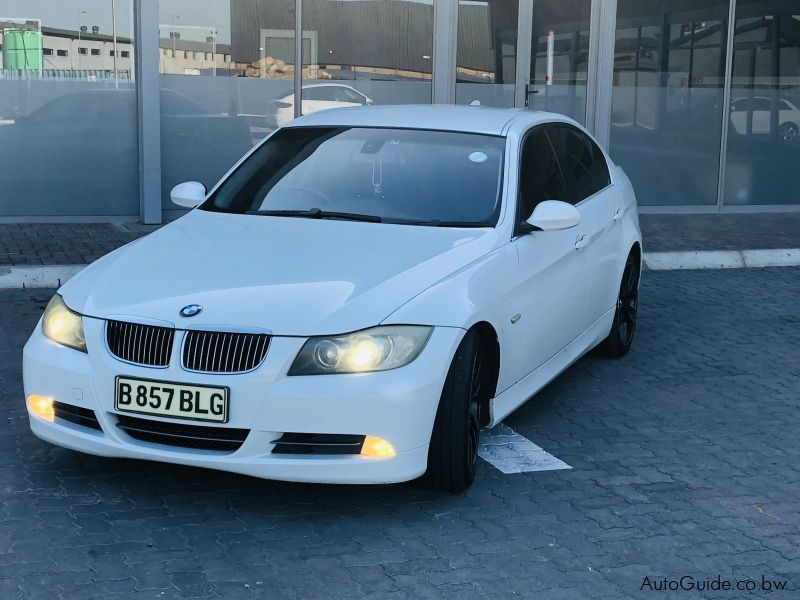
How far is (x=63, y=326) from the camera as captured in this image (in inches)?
181

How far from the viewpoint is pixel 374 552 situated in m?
4.18

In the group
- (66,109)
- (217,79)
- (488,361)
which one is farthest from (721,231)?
(488,361)

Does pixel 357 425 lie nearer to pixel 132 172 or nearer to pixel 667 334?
pixel 667 334

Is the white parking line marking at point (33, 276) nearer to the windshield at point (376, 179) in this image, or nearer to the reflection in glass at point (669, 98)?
the windshield at point (376, 179)

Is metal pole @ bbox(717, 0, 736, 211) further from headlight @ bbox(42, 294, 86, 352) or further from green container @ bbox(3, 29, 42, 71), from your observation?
headlight @ bbox(42, 294, 86, 352)

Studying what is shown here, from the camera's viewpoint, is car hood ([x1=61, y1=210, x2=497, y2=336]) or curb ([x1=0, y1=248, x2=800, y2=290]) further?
curb ([x1=0, y1=248, x2=800, y2=290])

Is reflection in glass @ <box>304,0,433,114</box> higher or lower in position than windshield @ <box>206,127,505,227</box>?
higher

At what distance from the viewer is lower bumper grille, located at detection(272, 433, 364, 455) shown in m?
4.29

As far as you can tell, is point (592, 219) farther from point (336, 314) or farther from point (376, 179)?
point (336, 314)

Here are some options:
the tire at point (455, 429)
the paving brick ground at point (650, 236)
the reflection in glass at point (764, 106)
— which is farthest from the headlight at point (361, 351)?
the reflection in glass at point (764, 106)

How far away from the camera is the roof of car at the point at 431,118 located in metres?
5.98

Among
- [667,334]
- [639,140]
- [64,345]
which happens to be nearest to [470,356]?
[64,345]

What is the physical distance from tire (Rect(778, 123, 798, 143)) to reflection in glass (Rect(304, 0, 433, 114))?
4.68 metres

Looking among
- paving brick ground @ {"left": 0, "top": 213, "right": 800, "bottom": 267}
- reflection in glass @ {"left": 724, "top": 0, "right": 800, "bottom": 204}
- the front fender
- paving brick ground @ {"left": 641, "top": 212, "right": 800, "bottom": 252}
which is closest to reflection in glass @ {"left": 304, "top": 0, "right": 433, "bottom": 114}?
paving brick ground @ {"left": 0, "top": 213, "right": 800, "bottom": 267}
